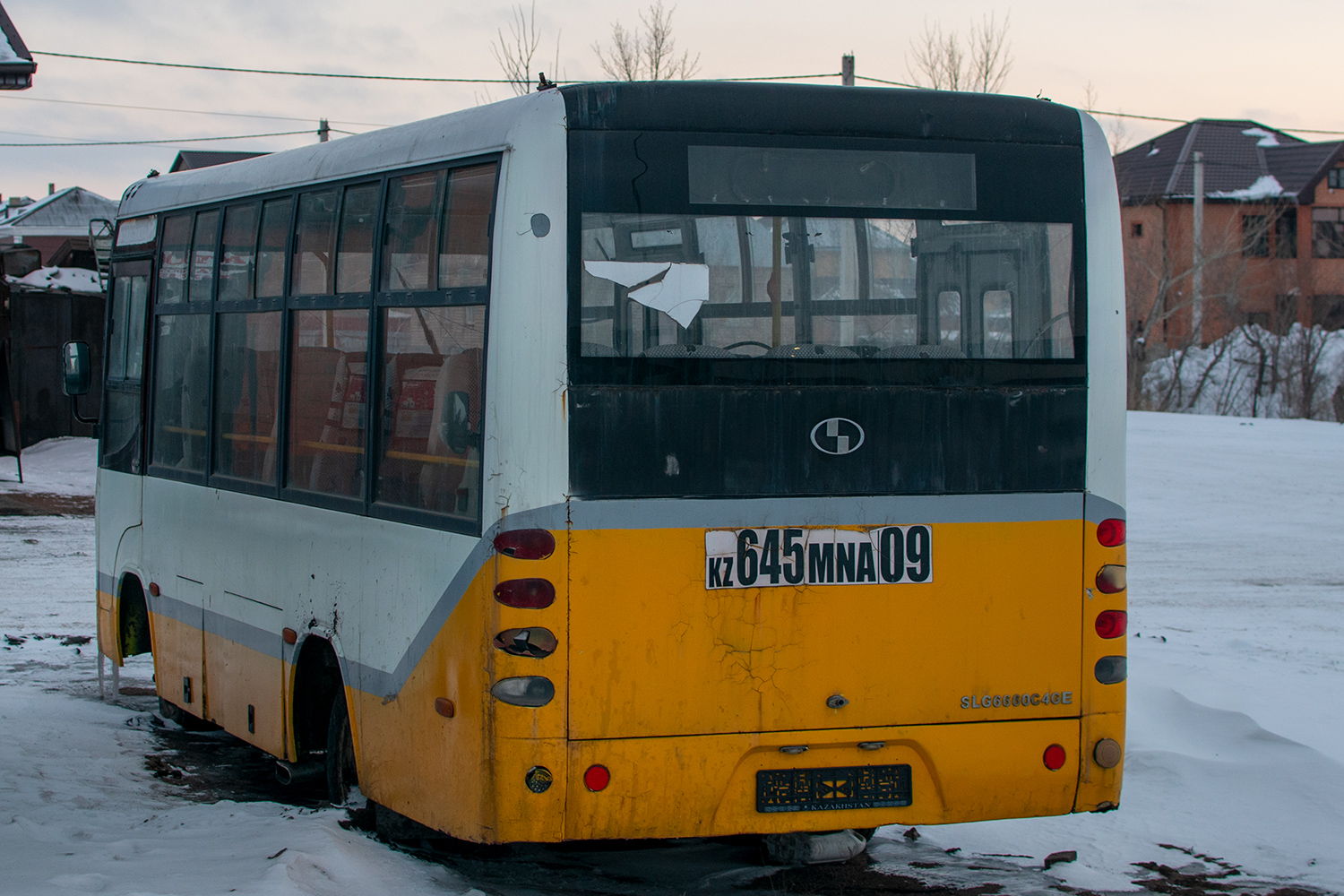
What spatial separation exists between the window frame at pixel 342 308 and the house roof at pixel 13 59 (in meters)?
1.27

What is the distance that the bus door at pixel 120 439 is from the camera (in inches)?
300

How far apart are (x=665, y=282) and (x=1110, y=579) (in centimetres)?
194

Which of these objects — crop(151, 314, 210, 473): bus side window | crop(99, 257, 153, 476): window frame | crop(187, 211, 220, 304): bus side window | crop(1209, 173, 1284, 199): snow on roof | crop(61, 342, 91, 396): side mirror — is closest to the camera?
crop(187, 211, 220, 304): bus side window

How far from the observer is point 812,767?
15.3 ft

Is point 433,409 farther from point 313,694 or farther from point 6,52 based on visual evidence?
point 6,52

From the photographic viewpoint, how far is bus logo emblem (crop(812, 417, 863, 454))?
4.66m

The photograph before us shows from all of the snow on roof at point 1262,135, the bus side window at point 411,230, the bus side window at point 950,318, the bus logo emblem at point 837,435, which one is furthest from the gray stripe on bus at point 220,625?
the snow on roof at point 1262,135

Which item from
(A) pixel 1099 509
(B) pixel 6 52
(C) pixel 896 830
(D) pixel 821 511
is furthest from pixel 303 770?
(B) pixel 6 52

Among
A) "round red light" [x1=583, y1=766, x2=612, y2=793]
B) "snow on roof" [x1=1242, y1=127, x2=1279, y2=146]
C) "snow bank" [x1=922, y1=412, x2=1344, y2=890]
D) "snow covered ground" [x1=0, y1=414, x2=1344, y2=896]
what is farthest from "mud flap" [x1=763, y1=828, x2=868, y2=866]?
"snow on roof" [x1=1242, y1=127, x2=1279, y2=146]

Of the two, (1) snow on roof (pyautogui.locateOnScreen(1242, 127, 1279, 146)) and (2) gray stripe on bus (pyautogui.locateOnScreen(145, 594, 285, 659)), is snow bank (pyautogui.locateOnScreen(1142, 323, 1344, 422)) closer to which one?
(1) snow on roof (pyautogui.locateOnScreen(1242, 127, 1279, 146))

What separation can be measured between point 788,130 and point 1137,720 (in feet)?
15.0

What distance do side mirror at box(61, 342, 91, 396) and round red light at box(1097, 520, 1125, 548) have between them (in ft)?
18.6

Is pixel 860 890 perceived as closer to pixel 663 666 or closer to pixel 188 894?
pixel 663 666

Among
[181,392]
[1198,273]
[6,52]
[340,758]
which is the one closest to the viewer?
[340,758]
